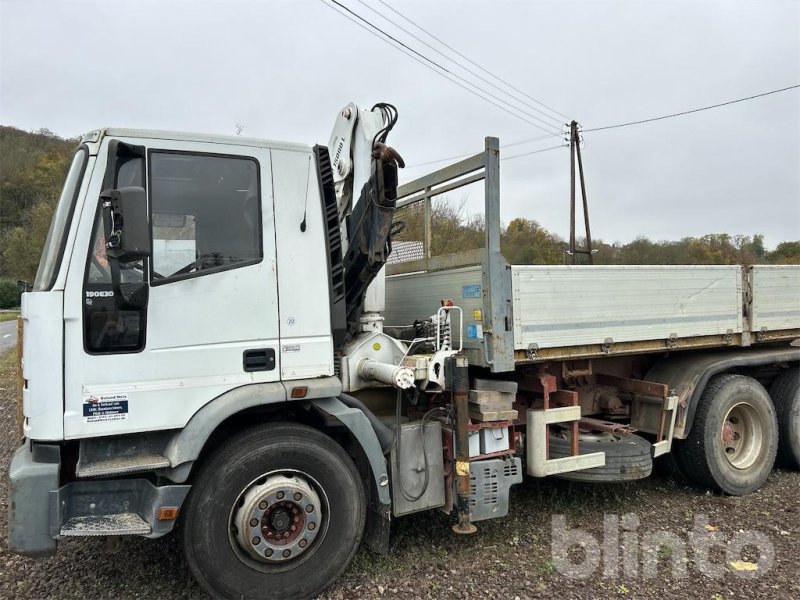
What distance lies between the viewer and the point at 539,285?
13.5ft

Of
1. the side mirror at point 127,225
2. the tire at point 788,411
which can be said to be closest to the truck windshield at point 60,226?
the side mirror at point 127,225

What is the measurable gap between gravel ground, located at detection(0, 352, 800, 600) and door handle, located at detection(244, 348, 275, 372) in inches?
58.3

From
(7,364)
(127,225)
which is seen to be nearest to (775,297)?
(127,225)

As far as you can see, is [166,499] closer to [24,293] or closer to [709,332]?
[24,293]

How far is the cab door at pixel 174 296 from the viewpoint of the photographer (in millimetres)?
2967

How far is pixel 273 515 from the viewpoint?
330 centimetres

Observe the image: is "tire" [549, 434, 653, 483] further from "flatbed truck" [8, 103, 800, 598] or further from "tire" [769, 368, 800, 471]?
"tire" [769, 368, 800, 471]

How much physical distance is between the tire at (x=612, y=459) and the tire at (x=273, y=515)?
1.79 m

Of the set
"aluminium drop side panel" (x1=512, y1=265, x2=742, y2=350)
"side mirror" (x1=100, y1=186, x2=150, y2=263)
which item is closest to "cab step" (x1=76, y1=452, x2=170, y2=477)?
"side mirror" (x1=100, y1=186, x2=150, y2=263)

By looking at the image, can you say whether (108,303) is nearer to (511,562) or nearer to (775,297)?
(511,562)

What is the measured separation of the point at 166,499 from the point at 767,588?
3.74 m

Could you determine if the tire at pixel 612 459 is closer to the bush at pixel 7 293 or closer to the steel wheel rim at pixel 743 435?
the steel wheel rim at pixel 743 435

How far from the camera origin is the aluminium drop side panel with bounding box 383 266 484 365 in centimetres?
403

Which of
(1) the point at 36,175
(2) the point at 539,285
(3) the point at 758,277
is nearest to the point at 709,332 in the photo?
(3) the point at 758,277
